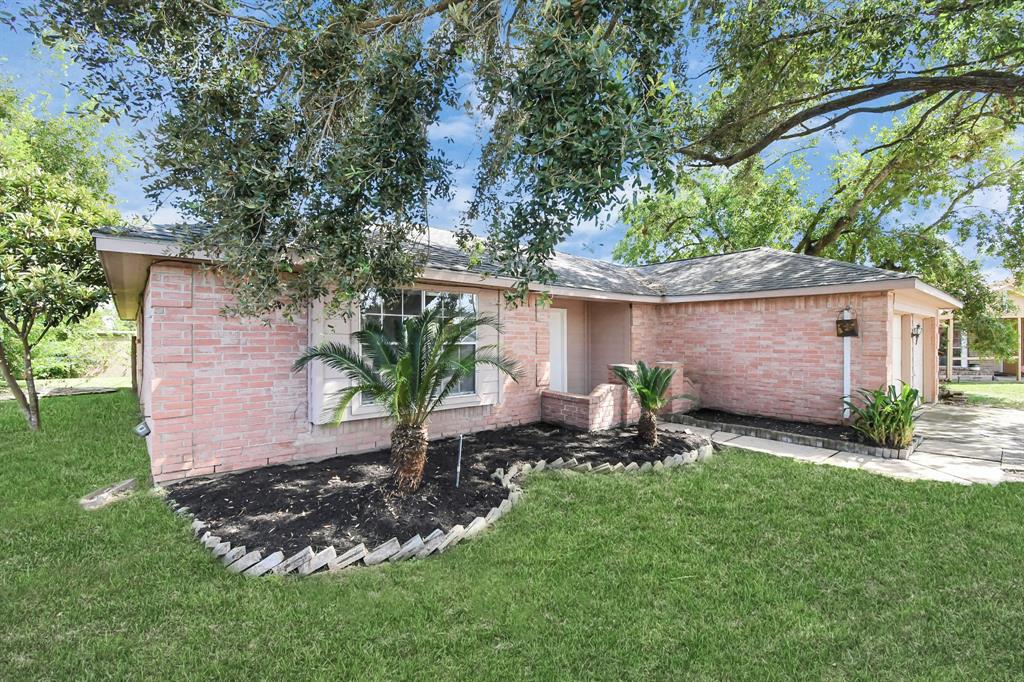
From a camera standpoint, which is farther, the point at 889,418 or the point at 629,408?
the point at 629,408

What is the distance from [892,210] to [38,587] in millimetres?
22598

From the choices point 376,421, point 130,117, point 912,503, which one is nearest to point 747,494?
point 912,503

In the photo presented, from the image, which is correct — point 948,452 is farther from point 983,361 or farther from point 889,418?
point 983,361

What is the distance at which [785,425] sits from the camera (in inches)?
346

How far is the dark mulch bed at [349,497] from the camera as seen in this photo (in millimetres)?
4051

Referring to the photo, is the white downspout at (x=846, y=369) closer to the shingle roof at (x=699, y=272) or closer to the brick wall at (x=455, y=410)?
the brick wall at (x=455, y=410)

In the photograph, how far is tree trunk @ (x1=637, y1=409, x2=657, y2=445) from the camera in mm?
7094

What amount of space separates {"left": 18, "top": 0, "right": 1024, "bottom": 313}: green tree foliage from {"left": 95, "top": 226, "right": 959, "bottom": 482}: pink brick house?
0.91m

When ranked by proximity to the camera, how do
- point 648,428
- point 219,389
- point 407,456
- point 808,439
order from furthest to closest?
1. point 808,439
2. point 648,428
3. point 219,389
4. point 407,456

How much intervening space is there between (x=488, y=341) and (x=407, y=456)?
10.7 feet

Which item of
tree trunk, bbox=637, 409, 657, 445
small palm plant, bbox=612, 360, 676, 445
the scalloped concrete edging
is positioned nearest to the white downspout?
small palm plant, bbox=612, 360, 676, 445

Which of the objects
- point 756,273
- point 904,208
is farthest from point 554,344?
point 904,208

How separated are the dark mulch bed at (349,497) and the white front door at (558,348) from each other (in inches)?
146

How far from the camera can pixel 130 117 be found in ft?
15.6
